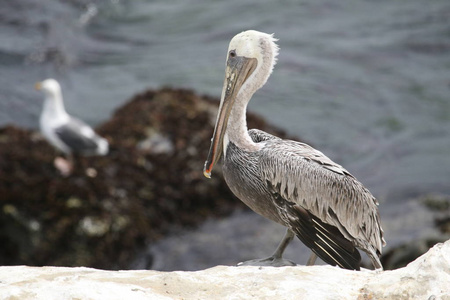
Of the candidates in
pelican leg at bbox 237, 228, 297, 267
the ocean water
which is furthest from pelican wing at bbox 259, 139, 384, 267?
the ocean water

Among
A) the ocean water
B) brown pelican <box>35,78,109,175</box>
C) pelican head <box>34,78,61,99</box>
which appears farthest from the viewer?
the ocean water

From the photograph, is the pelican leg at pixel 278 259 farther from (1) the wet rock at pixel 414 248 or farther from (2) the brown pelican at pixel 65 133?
(2) the brown pelican at pixel 65 133

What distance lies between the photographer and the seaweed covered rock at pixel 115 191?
8273 mm

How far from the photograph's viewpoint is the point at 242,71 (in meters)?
4.96

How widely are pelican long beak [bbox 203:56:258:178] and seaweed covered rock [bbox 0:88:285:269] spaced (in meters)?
3.78

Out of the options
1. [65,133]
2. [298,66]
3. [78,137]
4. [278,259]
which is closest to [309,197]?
[278,259]

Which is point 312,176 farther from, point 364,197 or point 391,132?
point 391,132

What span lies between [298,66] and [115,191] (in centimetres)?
607

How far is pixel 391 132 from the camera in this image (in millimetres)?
11602

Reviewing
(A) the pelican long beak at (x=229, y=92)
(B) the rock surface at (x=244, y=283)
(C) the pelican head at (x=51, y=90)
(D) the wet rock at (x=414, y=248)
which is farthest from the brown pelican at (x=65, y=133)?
(B) the rock surface at (x=244, y=283)

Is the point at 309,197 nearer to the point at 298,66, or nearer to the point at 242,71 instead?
the point at 242,71

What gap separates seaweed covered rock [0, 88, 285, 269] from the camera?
827 centimetres

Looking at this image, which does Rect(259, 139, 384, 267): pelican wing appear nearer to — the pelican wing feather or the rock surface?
the pelican wing feather

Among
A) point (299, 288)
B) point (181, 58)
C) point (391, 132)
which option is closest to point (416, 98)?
point (391, 132)
